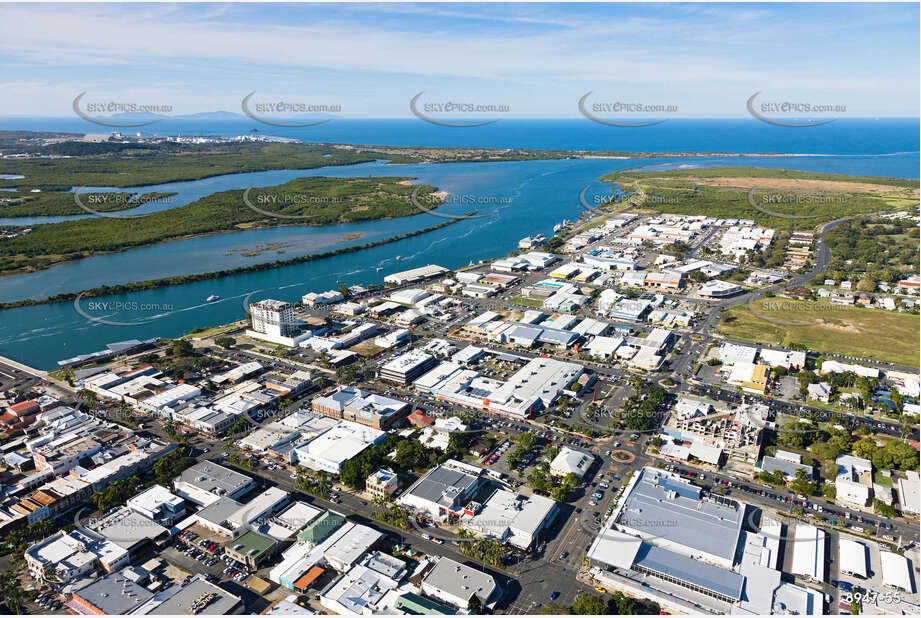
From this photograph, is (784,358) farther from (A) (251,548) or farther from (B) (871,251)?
(B) (871,251)

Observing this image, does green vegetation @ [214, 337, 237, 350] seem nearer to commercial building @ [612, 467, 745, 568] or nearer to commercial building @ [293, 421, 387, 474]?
commercial building @ [293, 421, 387, 474]

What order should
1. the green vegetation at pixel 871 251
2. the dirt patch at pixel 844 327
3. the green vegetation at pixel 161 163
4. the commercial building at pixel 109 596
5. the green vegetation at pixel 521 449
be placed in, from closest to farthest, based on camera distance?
1. the commercial building at pixel 109 596
2. the green vegetation at pixel 521 449
3. the dirt patch at pixel 844 327
4. the green vegetation at pixel 871 251
5. the green vegetation at pixel 161 163

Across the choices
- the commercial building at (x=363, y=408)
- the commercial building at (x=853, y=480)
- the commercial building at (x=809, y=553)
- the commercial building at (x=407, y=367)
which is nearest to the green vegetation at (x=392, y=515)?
the commercial building at (x=363, y=408)

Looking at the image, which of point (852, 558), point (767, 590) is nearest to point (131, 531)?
point (767, 590)

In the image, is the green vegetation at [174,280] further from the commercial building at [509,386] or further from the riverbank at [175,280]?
the commercial building at [509,386]

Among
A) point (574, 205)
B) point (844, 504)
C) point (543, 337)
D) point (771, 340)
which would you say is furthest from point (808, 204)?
point (844, 504)

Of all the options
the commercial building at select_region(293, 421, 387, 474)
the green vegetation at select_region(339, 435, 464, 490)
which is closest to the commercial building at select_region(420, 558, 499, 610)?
the green vegetation at select_region(339, 435, 464, 490)

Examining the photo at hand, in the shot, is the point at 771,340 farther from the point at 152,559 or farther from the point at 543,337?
the point at 152,559
